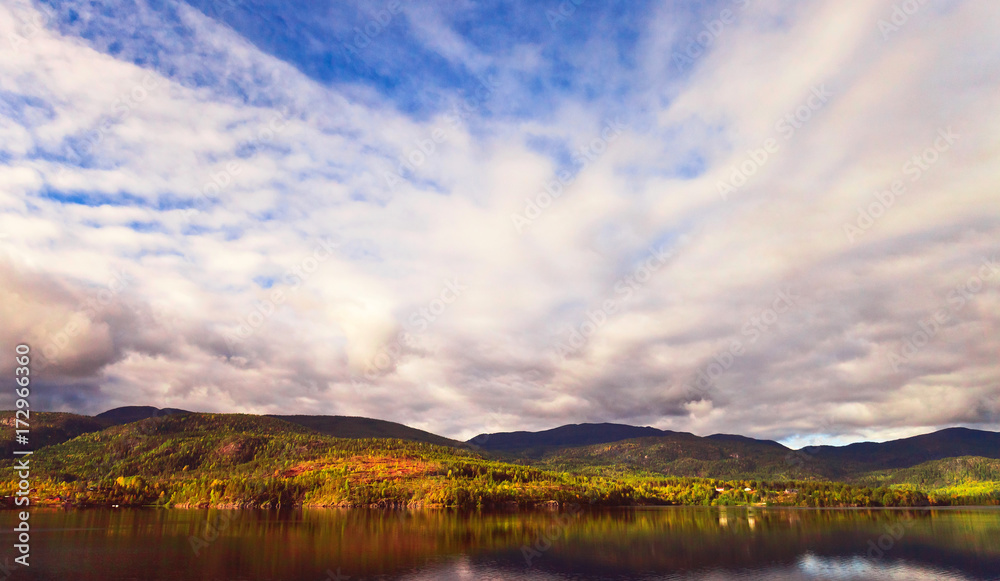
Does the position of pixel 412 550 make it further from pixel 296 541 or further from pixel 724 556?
pixel 724 556

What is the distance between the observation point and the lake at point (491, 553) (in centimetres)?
9075

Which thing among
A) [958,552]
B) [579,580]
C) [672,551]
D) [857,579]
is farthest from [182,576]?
[958,552]

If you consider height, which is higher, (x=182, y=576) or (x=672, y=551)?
(x=182, y=576)

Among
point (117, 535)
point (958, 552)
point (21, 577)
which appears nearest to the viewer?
point (21, 577)

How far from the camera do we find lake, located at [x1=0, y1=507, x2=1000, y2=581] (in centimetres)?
9075

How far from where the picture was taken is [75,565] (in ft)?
302

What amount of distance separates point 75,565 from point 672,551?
120 meters

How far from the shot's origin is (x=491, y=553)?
115250 mm

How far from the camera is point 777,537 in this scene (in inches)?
6230

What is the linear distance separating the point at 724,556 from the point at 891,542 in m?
66.8

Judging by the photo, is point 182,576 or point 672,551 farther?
point 672,551

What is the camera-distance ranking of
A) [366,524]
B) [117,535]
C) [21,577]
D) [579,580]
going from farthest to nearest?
[366,524] → [117,535] → [579,580] → [21,577]

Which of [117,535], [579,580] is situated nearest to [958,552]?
[579,580]

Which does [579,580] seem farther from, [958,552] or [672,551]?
[958,552]
